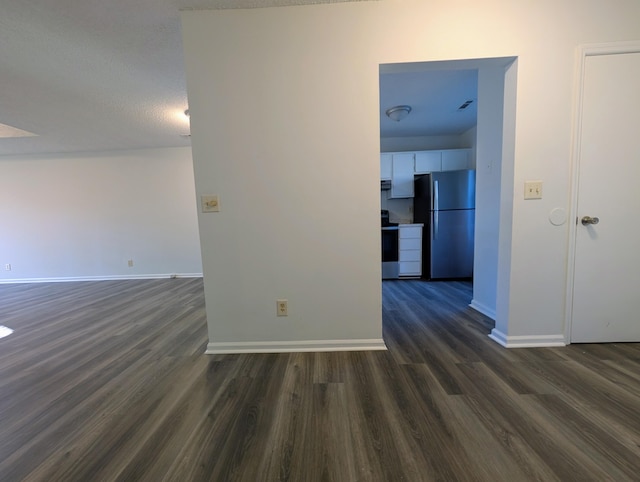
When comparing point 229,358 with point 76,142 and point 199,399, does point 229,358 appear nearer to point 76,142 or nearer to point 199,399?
point 199,399

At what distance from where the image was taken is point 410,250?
12.9ft

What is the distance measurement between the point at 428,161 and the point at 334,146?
2958mm

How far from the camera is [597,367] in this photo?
155cm

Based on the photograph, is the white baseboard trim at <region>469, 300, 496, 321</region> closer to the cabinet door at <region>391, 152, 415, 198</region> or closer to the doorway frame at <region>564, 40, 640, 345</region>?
the doorway frame at <region>564, 40, 640, 345</region>

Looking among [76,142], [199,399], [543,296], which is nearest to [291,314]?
[199,399]

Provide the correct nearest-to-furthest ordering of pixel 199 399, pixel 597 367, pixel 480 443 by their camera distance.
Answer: pixel 480 443 < pixel 199 399 < pixel 597 367

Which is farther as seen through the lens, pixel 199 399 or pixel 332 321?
pixel 332 321

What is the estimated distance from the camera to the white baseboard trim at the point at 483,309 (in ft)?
7.72

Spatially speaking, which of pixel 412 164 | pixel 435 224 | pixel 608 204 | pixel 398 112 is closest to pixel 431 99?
pixel 398 112

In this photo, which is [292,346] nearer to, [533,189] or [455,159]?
[533,189]

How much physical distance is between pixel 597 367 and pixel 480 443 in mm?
1201

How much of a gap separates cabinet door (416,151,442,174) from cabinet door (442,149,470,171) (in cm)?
9

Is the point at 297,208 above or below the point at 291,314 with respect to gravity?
above

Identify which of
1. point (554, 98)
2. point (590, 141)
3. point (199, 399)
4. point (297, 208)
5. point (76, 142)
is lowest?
point (199, 399)
